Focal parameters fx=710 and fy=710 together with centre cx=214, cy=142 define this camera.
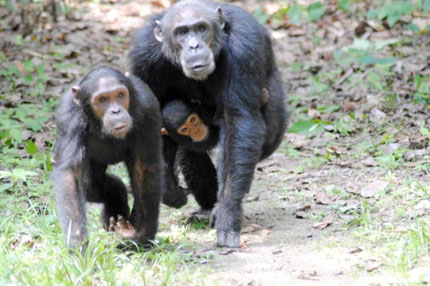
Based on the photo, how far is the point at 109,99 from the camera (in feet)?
21.3

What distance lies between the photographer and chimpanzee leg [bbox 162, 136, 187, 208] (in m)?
8.42

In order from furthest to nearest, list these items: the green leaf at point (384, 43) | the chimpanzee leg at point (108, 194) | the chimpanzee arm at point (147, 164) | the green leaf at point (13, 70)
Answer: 1. the green leaf at point (384, 43)
2. the green leaf at point (13, 70)
3. the chimpanzee leg at point (108, 194)
4. the chimpanzee arm at point (147, 164)

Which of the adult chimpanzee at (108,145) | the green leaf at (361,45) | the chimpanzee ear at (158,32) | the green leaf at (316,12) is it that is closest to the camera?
the adult chimpanzee at (108,145)

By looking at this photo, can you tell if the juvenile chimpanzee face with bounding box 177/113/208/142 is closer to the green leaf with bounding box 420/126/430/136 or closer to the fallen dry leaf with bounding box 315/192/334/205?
the fallen dry leaf with bounding box 315/192/334/205

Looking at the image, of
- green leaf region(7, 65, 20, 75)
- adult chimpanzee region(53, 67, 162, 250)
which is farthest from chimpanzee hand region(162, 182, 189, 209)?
green leaf region(7, 65, 20, 75)

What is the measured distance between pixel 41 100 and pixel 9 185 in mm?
3697

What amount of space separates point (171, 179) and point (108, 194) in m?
1.18

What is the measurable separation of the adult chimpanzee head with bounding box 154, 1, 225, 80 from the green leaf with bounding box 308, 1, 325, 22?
8.00 meters

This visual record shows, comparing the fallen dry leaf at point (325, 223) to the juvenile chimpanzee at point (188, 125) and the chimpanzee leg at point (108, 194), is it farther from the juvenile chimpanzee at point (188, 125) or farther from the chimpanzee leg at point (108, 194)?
the chimpanzee leg at point (108, 194)

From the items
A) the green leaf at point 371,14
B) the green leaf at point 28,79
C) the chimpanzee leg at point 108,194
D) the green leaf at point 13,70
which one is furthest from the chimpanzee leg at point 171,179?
the green leaf at point 371,14

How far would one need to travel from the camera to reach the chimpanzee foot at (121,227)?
7004mm

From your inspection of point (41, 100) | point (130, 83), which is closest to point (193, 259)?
point (130, 83)

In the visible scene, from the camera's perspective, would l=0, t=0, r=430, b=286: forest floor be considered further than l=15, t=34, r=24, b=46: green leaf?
No

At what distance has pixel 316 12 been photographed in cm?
1562
